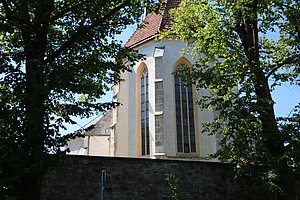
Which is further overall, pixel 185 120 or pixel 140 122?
pixel 140 122

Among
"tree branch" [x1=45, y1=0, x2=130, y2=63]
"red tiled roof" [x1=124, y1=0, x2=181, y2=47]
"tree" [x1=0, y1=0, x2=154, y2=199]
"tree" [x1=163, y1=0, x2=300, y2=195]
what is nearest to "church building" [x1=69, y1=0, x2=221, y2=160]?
"red tiled roof" [x1=124, y1=0, x2=181, y2=47]

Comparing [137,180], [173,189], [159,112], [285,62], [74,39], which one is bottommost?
[173,189]

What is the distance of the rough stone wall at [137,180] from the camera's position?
9.45 metres

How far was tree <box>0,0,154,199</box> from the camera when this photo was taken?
274 inches

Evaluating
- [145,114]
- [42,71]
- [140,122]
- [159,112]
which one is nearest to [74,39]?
[42,71]

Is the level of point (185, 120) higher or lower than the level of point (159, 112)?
lower

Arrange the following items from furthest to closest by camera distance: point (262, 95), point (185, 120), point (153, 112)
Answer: point (185, 120)
point (153, 112)
point (262, 95)

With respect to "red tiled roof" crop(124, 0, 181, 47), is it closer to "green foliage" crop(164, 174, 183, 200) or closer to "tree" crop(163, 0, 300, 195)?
"tree" crop(163, 0, 300, 195)

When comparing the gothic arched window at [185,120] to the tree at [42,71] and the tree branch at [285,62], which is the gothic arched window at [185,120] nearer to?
the tree branch at [285,62]

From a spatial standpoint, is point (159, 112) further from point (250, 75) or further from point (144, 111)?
point (250, 75)

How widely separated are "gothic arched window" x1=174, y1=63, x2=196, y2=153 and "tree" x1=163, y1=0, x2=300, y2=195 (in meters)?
4.07

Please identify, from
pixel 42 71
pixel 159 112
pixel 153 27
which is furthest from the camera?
pixel 153 27

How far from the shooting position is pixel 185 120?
16.0 metres

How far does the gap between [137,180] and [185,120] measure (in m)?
6.29
